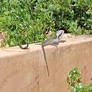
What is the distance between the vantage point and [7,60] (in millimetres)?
3084

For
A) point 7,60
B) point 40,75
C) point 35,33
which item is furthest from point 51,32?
point 7,60

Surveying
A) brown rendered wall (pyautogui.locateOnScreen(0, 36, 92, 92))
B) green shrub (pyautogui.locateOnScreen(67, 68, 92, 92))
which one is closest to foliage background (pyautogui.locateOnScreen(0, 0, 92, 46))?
brown rendered wall (pyautogui.locateOnScreen(0, 36, 92, 92))

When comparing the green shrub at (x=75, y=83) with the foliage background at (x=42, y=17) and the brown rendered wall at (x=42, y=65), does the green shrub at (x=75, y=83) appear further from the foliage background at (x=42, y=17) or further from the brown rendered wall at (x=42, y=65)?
the foliage background at (x=42, y=17)

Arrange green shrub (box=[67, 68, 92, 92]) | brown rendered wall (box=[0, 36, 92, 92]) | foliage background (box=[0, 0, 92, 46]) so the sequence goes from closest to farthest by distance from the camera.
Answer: brown rendered wall (box=[0, 36, 92, 92]) → green shrub (box=[67, 68, 92, 92]) → foliage background (box=[0, 0, 92, 46])

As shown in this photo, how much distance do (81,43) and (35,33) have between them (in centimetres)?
95

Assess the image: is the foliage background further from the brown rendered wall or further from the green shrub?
the green shrub

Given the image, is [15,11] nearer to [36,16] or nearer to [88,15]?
[36,16]

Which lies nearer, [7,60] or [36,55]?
[7,60]

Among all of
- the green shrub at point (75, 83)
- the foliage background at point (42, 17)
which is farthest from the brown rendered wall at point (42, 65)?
the foliage background at point (42, 17)

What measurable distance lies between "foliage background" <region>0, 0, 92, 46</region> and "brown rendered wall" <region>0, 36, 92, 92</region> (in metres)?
0.77

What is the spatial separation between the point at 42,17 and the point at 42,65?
1746mm

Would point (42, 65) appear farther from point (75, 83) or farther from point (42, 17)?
point (42, 17)

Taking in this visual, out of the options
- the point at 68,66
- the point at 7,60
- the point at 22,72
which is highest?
the point at 7,60

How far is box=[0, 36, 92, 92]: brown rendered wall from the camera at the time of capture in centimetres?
313
